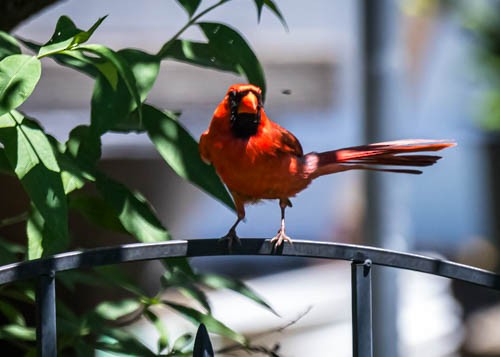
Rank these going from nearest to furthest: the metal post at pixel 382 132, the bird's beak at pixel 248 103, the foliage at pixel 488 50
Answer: the bird's beak at pixel 248 103 < the metal post at pixel 382 132 < the foliage at pixel 488 50

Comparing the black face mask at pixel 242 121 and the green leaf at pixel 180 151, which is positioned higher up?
the black face mask at pixel 242 121

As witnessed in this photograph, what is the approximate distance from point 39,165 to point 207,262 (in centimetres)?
550

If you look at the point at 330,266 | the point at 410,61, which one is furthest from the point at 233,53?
the point at 410,61

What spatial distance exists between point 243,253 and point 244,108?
1.13 ft

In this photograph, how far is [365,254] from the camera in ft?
4.27

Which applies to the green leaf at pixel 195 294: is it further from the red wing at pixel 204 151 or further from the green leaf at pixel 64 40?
the green leaf at pixel 64 40

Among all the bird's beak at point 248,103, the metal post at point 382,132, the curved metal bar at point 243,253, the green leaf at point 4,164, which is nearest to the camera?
the curved metal bar at point 243,253

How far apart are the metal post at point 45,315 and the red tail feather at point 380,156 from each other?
23.2 inches

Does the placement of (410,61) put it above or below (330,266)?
above

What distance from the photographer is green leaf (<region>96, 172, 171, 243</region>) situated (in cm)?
145

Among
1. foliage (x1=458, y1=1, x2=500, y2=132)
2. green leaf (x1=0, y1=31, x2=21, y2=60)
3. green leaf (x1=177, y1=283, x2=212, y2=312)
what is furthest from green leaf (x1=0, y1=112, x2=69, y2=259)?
foliage (x1=458, y1=1, x2=500, y2=132)

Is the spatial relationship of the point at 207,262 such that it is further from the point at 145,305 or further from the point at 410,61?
the point at 145,305

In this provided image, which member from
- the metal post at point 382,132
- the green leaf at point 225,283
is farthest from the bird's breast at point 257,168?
the metal post at point 382,132

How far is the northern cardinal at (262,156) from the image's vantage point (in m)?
1.58
